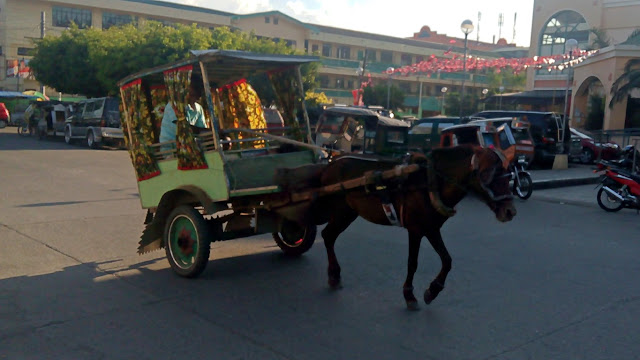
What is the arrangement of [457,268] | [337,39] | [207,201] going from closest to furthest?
[207,201] → [457,268] → [337,39]

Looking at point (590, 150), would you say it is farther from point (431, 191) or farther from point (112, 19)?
point (112, 19)

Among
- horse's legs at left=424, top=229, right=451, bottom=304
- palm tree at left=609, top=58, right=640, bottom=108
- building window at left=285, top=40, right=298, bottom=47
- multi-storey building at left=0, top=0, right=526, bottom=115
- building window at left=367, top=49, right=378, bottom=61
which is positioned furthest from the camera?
building window at left=367, top=49, right=378, bottom=61

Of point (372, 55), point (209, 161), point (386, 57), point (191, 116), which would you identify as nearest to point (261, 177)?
point (209, 161)

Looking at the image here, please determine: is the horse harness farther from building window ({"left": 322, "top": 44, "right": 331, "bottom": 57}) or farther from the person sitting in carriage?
building window ({"left": 322, "top": 44, "right": 331, "bottom": 57})

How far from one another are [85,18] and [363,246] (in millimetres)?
47547

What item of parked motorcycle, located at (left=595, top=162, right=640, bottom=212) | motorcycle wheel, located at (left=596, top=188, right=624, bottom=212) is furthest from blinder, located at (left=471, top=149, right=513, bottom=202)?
motorcycle wheel, located at (left=596, top=188, right=624, bottom=212)

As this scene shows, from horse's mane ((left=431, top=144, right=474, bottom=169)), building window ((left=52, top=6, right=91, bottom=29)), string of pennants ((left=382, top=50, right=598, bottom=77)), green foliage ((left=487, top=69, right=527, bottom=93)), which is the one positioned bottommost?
horse's mane ((left=431, top=144, right=474, bottom=169))

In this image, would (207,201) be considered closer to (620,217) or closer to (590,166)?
(620,217)

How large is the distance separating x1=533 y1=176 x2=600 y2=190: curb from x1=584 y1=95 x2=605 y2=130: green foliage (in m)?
15.2

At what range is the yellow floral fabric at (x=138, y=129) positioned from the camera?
6863mm

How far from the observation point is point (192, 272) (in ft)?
20.4

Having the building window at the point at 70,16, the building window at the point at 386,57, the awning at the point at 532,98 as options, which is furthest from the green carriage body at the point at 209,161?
the building window at the point at 386,57

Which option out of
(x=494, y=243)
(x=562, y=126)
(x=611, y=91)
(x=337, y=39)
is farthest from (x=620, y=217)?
(x=337, y=39)

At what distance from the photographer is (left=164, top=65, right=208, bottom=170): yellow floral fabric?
6.17 metres
